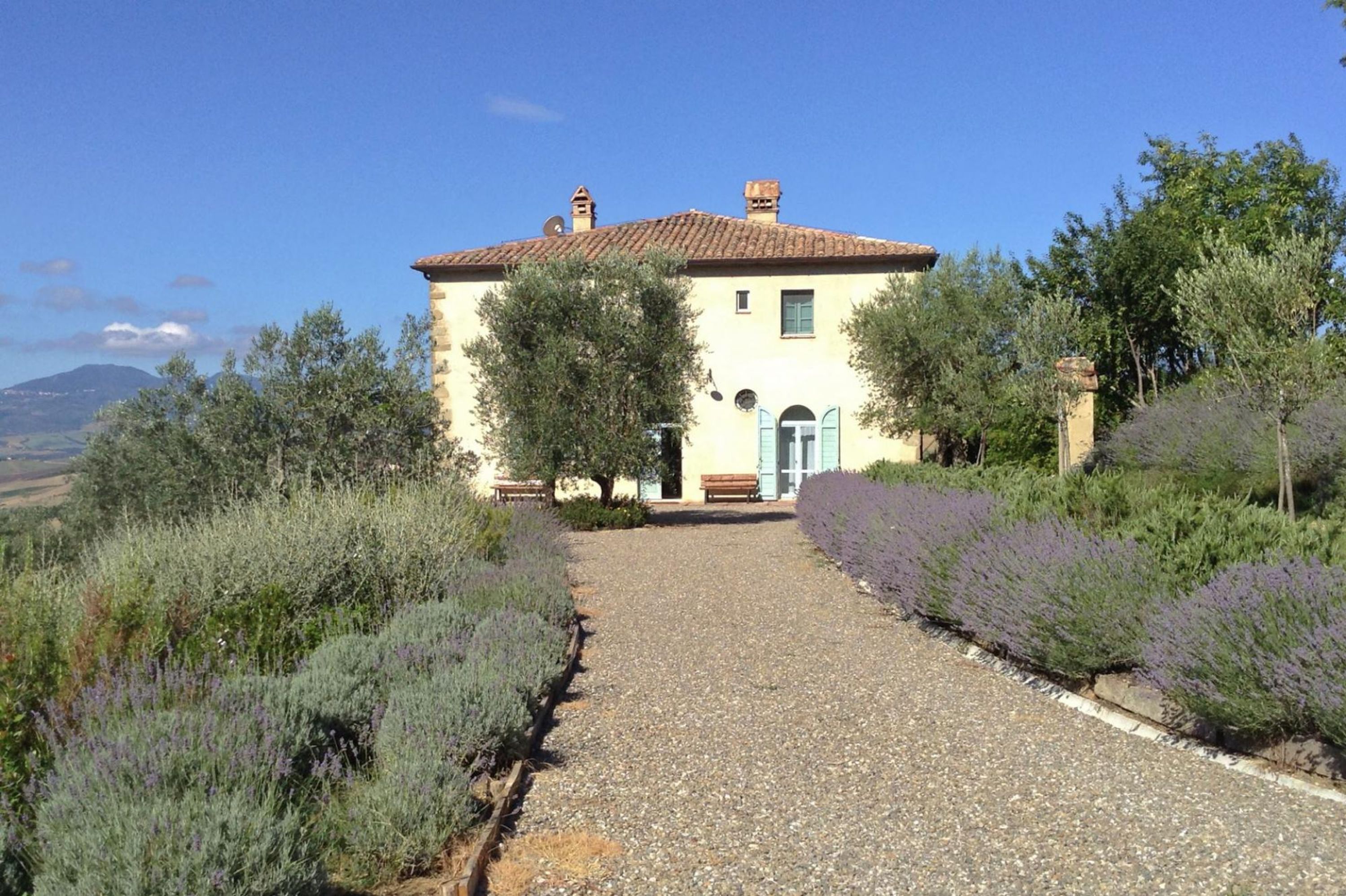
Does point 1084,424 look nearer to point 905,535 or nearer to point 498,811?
point 905,535

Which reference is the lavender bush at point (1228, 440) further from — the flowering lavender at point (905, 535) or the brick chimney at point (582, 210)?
the brick chimney at point (582, 210)

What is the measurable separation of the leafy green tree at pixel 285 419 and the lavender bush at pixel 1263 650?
9316 mm

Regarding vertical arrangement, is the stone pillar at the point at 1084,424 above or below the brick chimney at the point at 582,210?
below

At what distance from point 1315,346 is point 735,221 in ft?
57.1

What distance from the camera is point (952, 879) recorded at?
143 inches

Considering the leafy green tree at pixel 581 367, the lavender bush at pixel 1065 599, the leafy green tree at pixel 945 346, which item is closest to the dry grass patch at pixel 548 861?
the lavender bush at pixel 1065 599

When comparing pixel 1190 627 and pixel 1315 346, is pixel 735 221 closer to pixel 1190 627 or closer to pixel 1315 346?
pixel 1315 346

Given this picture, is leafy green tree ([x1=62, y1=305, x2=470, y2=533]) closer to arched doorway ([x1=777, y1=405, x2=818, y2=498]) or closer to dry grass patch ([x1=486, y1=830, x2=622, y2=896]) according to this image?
dry grass patch ([x1=486, y1=830, x2=622, y2=896])

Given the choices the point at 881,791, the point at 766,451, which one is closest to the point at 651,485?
the point at 766,451

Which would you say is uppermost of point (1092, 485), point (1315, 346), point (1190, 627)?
point (1315, 346)

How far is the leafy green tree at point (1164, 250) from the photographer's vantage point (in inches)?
870

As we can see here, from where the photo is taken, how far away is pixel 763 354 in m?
23.1

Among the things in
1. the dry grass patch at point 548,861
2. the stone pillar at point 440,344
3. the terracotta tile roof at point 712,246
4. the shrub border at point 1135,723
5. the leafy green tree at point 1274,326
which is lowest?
the dry grass patch at point 548,861

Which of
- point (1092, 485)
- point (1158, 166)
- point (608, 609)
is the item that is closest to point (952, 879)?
point (1092, 485)
